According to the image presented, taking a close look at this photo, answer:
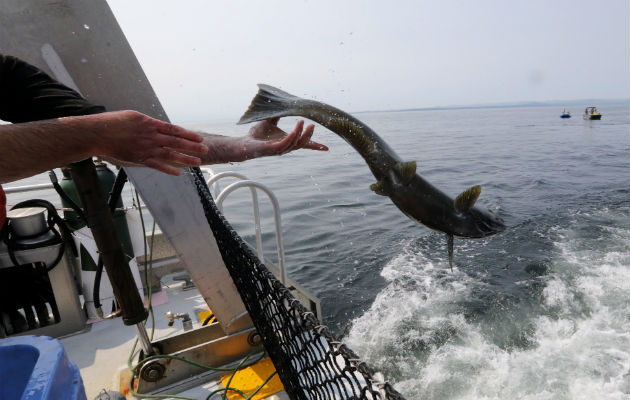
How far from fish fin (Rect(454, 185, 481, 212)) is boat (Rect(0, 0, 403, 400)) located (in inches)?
74.3

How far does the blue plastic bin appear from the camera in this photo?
2135 millimetres

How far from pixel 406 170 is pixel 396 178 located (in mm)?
133

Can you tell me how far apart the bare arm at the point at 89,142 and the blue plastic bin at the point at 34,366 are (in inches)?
48.5

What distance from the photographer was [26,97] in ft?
7.23

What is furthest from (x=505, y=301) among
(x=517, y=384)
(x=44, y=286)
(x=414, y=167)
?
(x=44, y=286)

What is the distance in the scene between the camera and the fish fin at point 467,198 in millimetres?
3539

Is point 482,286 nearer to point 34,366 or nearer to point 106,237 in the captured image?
point 106,237

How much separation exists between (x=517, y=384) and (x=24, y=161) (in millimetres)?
6892

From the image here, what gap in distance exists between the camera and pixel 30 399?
187 centimetres

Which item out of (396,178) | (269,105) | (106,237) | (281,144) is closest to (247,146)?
(281,144)

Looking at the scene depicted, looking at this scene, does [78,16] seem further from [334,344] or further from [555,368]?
[555,368]

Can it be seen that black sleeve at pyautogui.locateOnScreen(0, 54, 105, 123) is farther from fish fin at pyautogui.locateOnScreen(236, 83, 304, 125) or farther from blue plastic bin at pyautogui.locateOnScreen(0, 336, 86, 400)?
blue plastic bin at pyautogui.locateOnScreen(0, 336, 86, 400)

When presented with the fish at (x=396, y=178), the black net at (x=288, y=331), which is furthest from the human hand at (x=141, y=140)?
the fish at (x=396, y=178)

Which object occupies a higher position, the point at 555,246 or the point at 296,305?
the point at 296,305
